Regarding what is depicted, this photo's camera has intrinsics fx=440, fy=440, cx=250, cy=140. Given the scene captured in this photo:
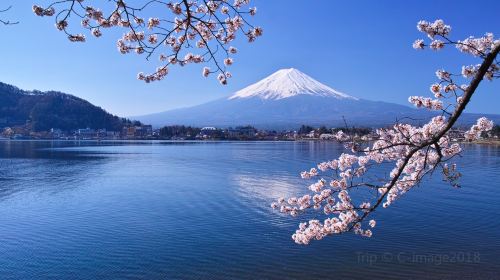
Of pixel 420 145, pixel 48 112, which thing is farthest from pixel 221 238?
pixel 48 112

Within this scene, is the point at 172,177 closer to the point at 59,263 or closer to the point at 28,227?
the point at 28,227

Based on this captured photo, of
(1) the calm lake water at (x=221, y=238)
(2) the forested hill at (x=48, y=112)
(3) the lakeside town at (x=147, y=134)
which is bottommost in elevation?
(1) the calm lake water at (x=221, y=238)

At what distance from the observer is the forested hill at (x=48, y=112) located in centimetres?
7800

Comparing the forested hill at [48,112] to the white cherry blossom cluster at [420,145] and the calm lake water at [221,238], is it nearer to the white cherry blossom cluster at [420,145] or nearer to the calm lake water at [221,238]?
the calm lake water at [221,238]

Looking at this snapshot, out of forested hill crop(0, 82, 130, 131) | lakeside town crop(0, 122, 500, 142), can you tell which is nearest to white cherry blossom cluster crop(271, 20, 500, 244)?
lakeside town crop(0, 122, 500, 142)

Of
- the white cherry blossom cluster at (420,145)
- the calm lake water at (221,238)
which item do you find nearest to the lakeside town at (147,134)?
the calm lake water at (221,238)

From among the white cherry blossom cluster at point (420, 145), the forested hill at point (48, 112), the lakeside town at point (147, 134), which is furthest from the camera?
the forested hill at point (48, 112)

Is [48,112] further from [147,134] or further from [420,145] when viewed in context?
[420,145]

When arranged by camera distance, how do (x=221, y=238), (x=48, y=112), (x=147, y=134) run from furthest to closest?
(x=147, y=134), (x=48, y=112), (x=221, y=238)

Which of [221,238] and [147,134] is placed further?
[147,134]

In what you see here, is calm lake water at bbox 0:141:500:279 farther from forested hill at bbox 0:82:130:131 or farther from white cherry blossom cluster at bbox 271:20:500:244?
forested hill at bbox 0:82:130:131

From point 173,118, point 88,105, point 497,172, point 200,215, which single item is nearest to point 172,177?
point 200,215

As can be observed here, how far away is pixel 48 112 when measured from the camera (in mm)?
A: 80000

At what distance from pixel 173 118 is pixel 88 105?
222ft
